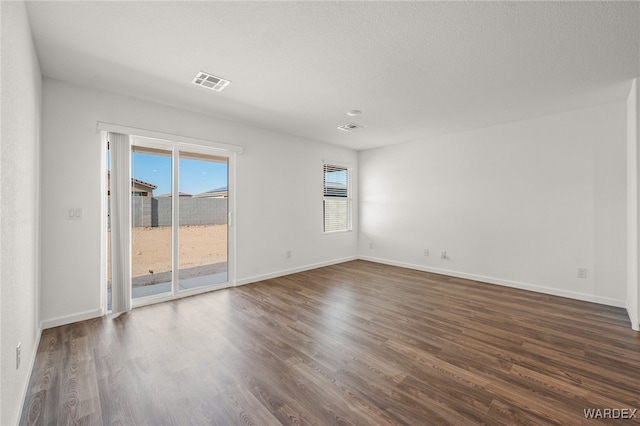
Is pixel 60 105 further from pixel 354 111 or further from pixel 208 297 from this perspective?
pixel 354 111

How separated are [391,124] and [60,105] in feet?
14.1

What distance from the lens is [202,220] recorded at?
4062 millimetres

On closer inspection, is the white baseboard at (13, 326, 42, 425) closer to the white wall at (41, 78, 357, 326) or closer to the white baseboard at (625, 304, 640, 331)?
the white wall at (41, 78, 357, 326)

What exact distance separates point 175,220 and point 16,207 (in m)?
2.14

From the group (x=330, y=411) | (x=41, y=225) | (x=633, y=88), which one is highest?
(x=633, y=88)

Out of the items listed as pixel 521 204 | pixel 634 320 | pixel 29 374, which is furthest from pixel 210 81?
pixel 634 320

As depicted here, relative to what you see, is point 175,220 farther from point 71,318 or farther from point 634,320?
point 634,320

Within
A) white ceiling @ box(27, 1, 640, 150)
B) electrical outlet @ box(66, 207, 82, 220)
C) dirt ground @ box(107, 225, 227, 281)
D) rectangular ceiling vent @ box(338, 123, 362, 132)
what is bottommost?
dirt ground @ box(107, 225, 227, 281)

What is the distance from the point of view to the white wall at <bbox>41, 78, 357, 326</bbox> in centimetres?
288

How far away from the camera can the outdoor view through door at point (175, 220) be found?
354cm

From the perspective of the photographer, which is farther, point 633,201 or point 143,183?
point 143,183

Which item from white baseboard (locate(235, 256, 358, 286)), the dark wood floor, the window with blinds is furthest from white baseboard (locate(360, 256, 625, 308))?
the window with blinds

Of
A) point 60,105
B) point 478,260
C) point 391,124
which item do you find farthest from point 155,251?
point 478,260

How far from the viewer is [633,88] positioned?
2.91 m
